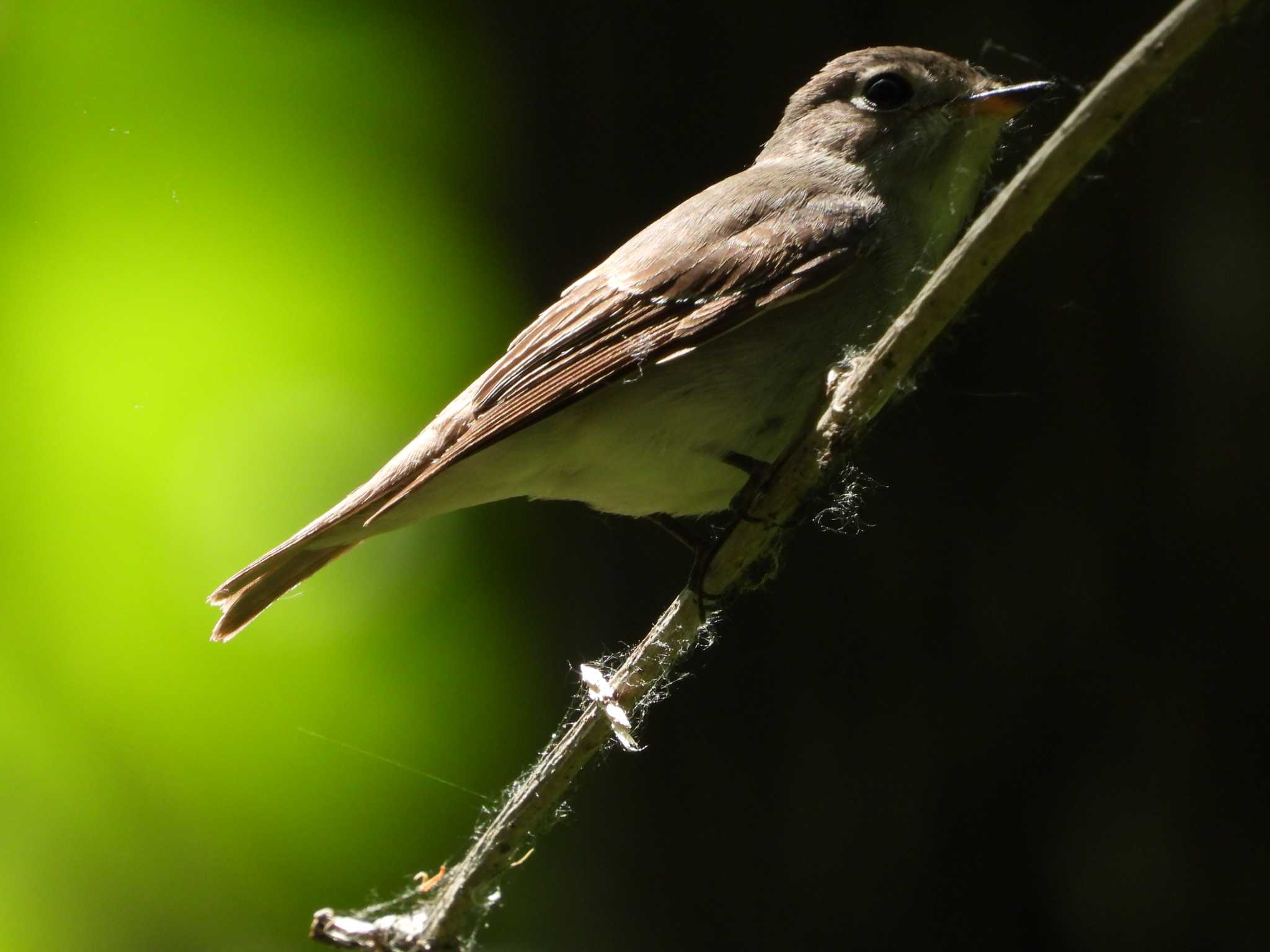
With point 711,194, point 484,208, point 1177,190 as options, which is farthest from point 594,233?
point 1177,190

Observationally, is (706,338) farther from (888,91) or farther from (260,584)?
(260,584)

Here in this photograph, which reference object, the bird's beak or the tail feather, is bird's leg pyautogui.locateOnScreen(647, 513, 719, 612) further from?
the bird's beak

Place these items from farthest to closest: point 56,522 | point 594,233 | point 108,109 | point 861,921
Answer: point 594,233 → point 861,921 → point 108,109 → point 56,522

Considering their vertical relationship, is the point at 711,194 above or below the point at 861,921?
above

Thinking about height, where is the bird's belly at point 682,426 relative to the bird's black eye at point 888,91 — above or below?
below

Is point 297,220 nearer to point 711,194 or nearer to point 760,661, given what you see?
point 711,194

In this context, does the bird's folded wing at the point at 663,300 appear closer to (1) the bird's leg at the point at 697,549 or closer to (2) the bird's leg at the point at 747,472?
(2) the bird's leg at the point at 747,472

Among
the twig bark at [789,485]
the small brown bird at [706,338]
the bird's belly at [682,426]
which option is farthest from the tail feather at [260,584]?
the twig bark at [789,485]

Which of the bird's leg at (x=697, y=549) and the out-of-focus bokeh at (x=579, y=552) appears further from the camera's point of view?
the out-of-focus bokeh at (x=579, y=552)
